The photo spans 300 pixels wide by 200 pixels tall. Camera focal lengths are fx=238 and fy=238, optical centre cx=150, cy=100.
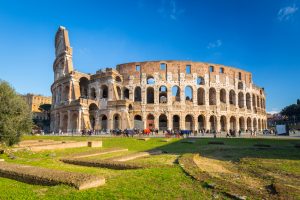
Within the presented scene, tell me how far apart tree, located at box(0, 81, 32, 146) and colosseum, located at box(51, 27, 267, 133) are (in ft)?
80.7

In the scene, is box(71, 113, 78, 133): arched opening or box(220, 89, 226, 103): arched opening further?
box(220, 89, 226, 103): arched opening

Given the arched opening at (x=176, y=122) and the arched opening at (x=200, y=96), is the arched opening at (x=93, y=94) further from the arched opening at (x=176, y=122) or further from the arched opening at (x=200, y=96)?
the arched opening at (x=200, y=96)

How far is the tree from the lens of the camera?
1250 cm

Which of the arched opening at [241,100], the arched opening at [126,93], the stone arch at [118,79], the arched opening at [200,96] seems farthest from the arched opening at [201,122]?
the stone arch at [118,79]

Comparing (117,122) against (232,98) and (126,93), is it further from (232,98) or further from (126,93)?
(232,98)

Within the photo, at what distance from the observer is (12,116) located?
13125 millimetres

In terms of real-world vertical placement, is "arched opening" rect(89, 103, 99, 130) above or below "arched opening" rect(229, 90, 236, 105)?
below

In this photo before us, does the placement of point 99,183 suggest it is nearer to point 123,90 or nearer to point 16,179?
point 16,179

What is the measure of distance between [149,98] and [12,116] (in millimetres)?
36119

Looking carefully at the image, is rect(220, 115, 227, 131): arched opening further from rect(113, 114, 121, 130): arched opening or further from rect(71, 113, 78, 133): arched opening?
rect(71, 113, 78, 133): arched opening

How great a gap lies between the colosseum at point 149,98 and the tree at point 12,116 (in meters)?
24.6

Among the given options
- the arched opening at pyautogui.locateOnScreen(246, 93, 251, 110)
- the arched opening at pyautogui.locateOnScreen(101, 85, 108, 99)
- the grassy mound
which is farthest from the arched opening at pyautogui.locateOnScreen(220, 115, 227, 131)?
the grassy mound

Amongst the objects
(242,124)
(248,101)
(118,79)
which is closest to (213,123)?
(242,124)

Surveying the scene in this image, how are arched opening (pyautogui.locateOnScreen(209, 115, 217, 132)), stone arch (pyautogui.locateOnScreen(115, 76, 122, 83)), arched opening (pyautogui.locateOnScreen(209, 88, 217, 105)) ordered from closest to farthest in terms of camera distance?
arched opening (pyautogui.locateOnScreen(209, 115, 217, 132)), stone arch (pyautogui.locateOnScreen(115, 76, 122, 83)), arched opening (pyautogui.locateOnScreen(209, 88, 217, 105))
